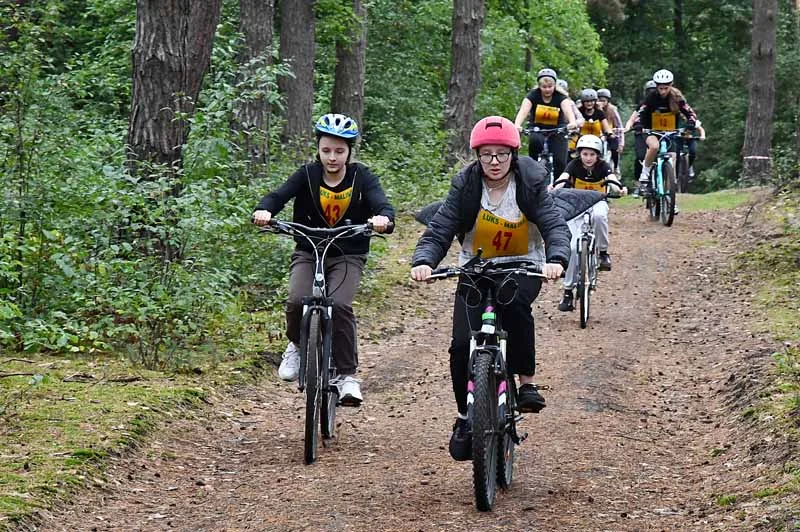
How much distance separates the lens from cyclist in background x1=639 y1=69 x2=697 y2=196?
62.3ft

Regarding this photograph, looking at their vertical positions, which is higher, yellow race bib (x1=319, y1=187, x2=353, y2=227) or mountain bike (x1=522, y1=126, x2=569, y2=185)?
mountain bike (x1=522, y1=126, x2=569, y2=185)

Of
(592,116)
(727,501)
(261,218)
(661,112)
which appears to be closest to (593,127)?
(592,116)

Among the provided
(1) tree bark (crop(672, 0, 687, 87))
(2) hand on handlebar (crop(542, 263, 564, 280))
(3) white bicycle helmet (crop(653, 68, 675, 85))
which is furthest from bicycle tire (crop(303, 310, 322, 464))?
(1) tree bark (crop(672, 0, 687, 87))

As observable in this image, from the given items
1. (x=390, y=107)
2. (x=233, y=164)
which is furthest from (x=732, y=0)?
(x=233, y=164)

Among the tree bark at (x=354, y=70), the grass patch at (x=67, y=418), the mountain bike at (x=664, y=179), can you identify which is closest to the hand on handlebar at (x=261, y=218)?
the grass patch at (x=67, y=418)

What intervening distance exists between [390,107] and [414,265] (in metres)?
24.3

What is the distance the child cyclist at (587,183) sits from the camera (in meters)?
13.3

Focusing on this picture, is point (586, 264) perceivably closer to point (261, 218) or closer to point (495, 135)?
point (261, 218)

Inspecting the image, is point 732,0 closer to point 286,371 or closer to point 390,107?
point 390,107

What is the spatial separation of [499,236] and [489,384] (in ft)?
3.20

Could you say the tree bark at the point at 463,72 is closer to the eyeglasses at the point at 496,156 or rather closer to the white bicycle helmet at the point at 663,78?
the white bicycle helmet at the point at 663,78

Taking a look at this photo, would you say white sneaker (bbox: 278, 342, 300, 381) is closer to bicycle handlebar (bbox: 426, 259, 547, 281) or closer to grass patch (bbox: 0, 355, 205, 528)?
grass patch (bbox: 0, 355, 205, 528)

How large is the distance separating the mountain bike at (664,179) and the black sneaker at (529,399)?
1289 cm

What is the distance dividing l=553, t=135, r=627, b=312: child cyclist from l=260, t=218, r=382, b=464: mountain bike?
18.3 ft
